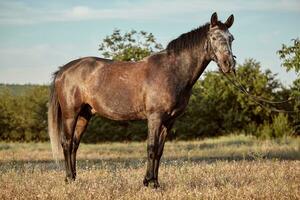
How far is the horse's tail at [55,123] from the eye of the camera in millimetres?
9664

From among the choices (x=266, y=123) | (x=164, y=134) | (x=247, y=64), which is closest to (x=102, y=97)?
(x=164, y=134)

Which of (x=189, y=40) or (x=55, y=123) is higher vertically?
(x=189, y=40)

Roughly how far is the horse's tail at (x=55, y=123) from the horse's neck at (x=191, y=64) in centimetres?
281

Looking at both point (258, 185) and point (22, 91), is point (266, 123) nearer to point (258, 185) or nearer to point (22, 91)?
point (22, 91)

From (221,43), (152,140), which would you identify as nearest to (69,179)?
(152,140)

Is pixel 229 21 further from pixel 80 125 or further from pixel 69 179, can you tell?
pixel 69 179

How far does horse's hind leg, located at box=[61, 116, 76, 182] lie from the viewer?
363 inches

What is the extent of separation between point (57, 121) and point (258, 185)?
4130 mm

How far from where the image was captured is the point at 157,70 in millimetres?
8258

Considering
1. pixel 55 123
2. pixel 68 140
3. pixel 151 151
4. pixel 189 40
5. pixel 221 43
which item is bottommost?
pixel 151 151

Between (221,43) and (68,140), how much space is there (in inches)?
138

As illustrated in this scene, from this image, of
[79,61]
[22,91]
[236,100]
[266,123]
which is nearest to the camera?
[79,61]

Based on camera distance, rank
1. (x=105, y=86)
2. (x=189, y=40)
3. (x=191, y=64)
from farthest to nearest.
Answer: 1. (x=105, y=86)
2. (x=189, y=40)
3. (x=191, y=64)

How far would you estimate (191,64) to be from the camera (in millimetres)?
8297
